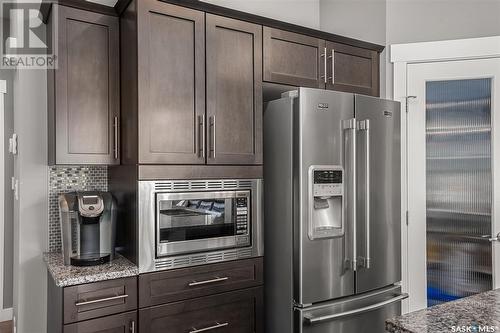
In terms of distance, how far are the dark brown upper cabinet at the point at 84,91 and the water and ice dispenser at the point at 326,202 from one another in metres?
1.16

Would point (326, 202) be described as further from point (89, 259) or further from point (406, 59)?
point (406, 59)

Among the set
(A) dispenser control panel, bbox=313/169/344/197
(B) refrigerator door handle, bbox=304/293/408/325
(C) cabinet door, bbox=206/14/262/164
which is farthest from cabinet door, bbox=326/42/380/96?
(B) refrigerator door handle, bbox=304/293/408/325

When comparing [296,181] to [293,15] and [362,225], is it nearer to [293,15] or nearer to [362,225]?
[362,225]

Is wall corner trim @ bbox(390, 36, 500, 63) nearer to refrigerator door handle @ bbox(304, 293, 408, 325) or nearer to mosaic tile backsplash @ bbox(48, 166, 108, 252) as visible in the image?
refrigerator door handle @ bbox(304, 293, 408, 325)

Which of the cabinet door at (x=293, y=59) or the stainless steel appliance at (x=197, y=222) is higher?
the cabinet door at (x=293, y=59)

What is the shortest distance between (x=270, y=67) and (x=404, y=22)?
137 cm

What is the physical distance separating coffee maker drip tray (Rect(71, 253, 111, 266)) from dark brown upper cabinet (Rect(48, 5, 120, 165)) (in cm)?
52

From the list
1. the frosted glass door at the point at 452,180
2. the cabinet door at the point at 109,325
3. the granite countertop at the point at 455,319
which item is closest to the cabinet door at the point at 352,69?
the frosted glass door at the point at 452,180

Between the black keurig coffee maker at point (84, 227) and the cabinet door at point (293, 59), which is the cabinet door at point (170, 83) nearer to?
the black keurig coffee maker at point (84, 227)

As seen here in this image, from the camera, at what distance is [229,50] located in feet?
7.75

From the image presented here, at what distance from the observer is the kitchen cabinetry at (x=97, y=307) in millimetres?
1874

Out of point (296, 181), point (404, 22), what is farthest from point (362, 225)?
point (404, 22)

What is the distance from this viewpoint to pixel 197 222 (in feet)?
7.37

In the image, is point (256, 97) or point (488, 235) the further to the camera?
point (488, 235)
